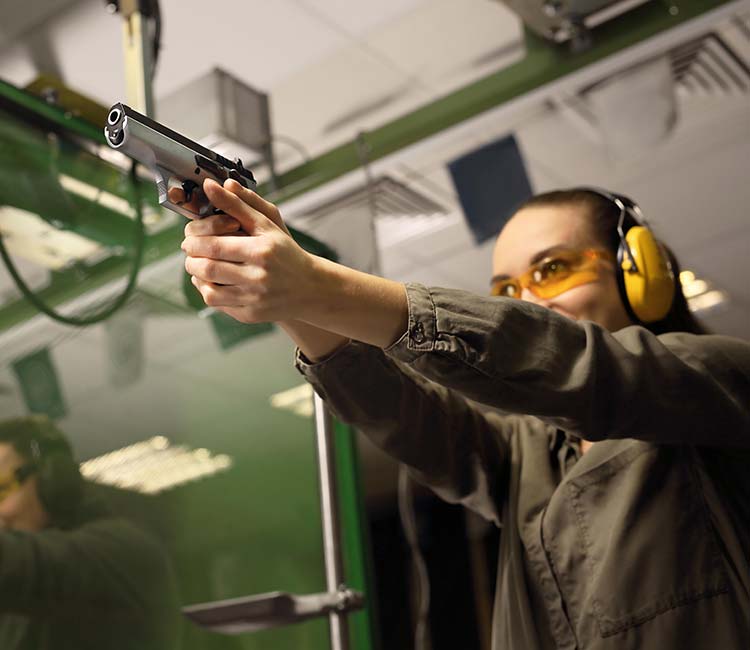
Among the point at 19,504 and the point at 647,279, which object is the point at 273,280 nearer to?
the point at 647,279

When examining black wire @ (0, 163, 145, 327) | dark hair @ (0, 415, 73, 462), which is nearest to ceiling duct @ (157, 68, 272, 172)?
black wire @ (0, 163, 145, 327)

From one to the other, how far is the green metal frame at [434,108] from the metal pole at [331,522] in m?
0.46

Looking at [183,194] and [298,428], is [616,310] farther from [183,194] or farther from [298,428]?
[298,428]

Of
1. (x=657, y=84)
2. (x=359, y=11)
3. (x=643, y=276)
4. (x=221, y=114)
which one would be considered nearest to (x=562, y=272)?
(x=643, y=276)

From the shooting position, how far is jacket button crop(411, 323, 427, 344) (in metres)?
0.83

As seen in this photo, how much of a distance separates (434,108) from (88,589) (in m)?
1.19

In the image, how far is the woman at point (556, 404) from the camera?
0.81 metres

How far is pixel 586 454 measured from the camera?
1131 millimetres

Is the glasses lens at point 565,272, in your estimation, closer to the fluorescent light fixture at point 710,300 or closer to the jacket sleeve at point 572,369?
the jacket sleeve at point 572,369

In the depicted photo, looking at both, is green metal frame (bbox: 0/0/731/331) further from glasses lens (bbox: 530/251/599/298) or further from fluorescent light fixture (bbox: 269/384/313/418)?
glasses lens (bbox: 530/251/599/298)

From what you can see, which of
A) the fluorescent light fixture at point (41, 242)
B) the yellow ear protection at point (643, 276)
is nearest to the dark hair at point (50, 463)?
the fluorescent light fixture at point (41, 242)

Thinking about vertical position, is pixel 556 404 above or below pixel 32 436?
below

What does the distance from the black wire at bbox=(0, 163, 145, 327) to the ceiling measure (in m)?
0.02

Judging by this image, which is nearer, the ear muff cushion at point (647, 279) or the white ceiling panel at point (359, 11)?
the ear muff cushion at point (647, 279)
